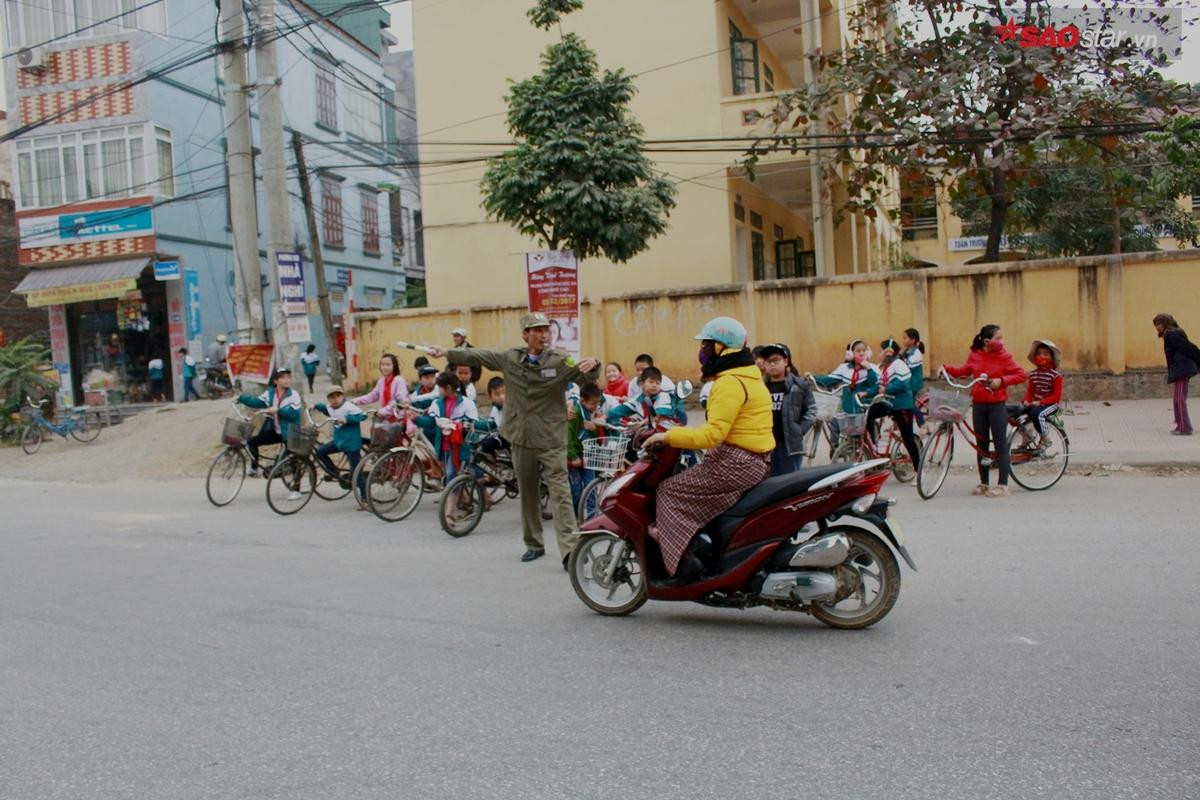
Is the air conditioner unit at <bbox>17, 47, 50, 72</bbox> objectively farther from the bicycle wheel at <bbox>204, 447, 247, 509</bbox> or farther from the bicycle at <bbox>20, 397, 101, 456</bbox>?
the bicycle wheel at <bbox>204, 447, 247, 509</bbox>

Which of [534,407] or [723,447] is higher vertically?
[534,407]

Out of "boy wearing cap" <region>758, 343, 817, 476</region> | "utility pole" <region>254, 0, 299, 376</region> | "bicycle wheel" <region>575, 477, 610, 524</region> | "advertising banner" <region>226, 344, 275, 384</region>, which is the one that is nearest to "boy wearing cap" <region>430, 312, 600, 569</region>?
"bicycle wheel" <region>575, 477, 610, 524</region>

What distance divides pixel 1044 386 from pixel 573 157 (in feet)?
27.5

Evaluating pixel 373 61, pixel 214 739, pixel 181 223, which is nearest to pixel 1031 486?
pixel 214 739

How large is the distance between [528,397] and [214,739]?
3.91 metres

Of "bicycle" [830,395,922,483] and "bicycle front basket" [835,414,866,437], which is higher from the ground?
"bicycle front basket" [835,414,866,437]

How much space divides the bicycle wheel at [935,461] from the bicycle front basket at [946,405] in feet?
0.58

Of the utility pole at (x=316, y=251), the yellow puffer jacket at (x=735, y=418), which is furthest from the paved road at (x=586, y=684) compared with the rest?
the utility pole at (x=316, y=251)

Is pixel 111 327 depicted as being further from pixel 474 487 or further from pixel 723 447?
pixel 723 447

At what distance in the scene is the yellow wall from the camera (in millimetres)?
17156

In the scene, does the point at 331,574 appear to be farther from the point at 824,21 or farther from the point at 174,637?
the point at 824,21

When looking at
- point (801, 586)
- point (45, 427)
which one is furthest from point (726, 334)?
point (45, 427)

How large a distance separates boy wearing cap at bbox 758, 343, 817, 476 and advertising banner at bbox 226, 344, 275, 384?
30.6ft

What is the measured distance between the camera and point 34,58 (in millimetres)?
26984
